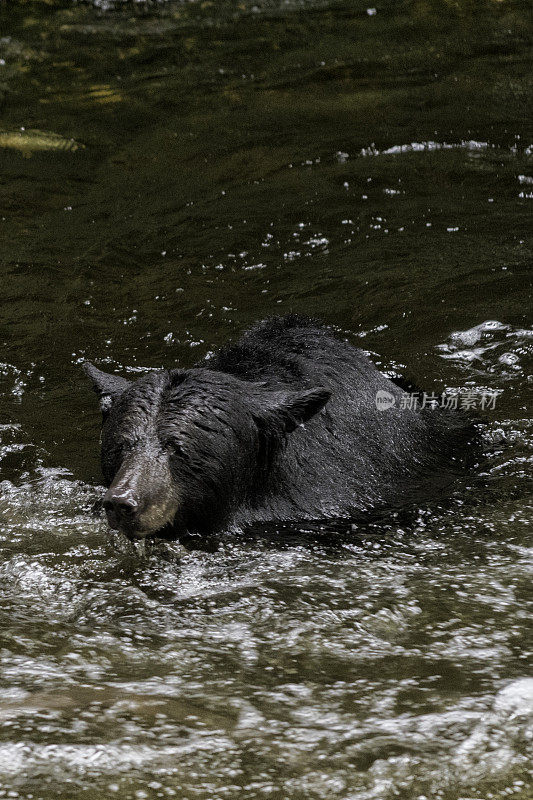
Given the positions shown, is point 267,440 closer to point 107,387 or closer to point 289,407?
point 289,407

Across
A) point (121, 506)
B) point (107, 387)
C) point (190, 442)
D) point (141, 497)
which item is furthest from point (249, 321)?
point (121, 506)

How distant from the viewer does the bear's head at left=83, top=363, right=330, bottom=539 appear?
5125mm

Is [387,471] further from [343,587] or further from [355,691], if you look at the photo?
[355,691]

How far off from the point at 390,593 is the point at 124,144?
9159 mm

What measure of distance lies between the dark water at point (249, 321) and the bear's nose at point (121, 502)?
471 millimetres

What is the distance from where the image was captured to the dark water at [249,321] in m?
3.47

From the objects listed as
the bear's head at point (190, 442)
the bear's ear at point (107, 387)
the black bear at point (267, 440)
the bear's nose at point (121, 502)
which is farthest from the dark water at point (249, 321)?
the bear's ear at point (107, 387)

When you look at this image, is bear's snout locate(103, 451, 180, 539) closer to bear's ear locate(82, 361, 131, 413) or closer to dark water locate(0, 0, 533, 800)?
dark water locate(0, 0, 533, 800)

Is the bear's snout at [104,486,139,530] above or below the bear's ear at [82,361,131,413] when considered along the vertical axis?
below

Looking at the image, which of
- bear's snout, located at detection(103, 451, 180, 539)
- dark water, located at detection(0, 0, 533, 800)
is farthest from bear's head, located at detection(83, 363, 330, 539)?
dark water, located at detection(0, 0, 533, 800)

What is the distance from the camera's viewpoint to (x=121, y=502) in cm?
483

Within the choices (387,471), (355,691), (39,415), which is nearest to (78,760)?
(355,691)

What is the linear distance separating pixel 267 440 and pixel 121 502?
3.75 feet

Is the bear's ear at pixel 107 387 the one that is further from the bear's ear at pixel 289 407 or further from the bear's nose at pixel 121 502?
the bear's nose at pixel 121 502
